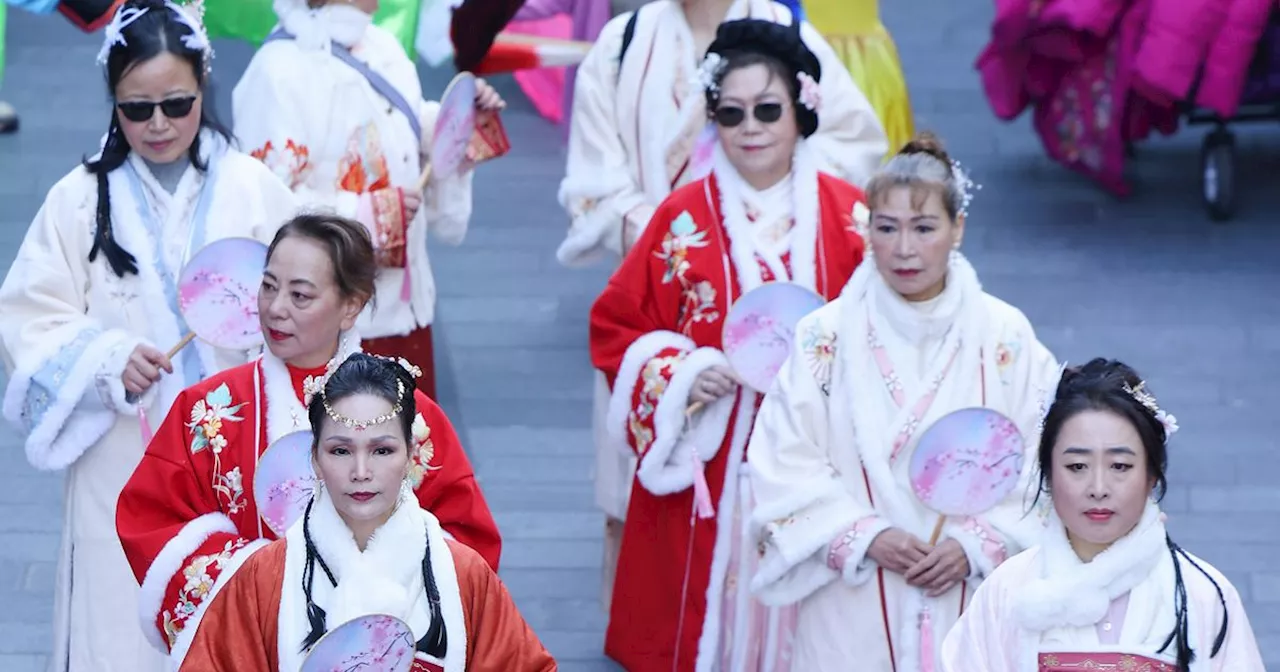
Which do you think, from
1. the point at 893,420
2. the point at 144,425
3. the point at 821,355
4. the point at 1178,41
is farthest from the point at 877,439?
the point at 1178,41

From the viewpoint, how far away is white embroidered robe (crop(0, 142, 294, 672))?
195 inches

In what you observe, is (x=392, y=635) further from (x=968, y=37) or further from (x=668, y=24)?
(x=968, y=37)

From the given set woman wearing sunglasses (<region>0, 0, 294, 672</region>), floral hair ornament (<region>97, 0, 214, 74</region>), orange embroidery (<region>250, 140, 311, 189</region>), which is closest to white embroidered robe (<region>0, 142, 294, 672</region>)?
woman wearing sunglasses (<region>0, 0, 294, 672</region>)

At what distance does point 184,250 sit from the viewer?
5.04 meters

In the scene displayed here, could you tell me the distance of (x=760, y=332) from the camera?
16.7 feet

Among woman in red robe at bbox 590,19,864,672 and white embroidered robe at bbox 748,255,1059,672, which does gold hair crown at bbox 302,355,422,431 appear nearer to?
white embroidered robe at bbox 748,255,1059,672

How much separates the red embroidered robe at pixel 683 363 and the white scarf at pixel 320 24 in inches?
38.6

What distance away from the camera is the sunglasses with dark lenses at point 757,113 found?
17.5 feet

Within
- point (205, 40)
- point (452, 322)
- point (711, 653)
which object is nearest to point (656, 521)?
point (711, 653)

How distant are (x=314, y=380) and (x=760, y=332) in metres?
1.28

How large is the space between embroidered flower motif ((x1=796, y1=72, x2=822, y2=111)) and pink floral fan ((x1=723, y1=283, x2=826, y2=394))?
0.47 metres

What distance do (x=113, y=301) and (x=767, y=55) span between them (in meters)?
1.49

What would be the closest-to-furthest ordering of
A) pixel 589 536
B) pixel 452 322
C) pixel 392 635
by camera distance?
1. pixel 392 635
2. pixel 589 536
3. pixel 452 322

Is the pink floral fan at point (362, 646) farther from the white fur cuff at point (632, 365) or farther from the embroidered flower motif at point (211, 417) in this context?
the white fur cuff at point (632, 365)
